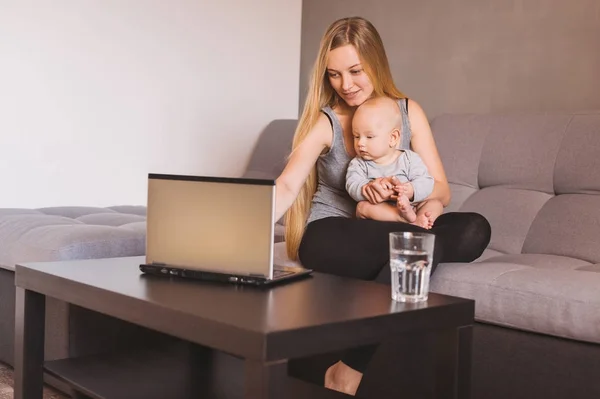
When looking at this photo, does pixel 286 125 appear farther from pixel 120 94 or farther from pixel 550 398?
pixel 550 398

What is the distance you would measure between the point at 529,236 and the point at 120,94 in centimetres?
167

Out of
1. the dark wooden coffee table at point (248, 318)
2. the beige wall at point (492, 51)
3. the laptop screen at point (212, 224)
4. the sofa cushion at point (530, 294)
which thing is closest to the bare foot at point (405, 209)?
the sofa cushion at point (530, 294)

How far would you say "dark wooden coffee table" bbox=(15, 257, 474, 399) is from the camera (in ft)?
3.54

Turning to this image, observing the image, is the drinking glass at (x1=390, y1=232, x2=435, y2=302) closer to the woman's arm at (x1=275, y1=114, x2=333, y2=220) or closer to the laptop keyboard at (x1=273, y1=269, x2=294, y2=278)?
the laptop keyboard at (x1=273, y1=269, x2=294, y2=278)

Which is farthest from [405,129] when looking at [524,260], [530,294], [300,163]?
[530,294]

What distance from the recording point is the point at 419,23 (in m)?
3.25

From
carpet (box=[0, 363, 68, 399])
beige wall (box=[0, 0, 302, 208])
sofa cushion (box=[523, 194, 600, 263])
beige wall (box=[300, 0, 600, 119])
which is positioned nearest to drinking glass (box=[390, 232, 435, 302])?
sofa cushion (box=[523, 194, 600, 263])

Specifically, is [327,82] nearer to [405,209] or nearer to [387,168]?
[387,168]

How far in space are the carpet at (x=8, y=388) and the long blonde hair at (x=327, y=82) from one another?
68cm

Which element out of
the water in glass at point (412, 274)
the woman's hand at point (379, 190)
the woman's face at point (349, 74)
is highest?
the woman's face at point (349, 74)

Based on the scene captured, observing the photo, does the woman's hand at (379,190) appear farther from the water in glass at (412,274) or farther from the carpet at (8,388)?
the carpet at (8,388)

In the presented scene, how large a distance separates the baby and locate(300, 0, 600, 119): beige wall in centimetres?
94

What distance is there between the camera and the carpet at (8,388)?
6.63 ft

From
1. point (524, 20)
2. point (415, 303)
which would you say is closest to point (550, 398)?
point (415, 303)
